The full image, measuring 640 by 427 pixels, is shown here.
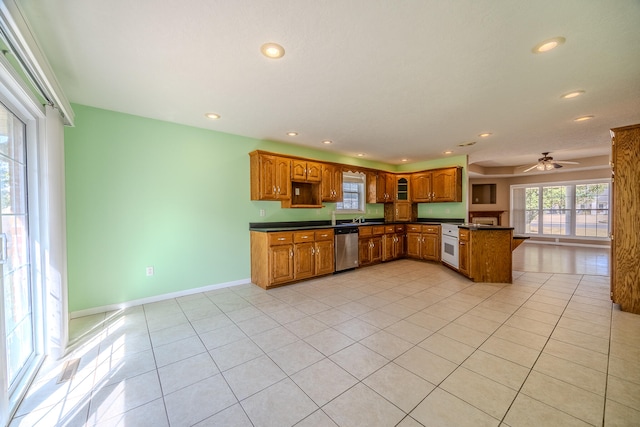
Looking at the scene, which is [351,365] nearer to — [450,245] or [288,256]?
[288,256]

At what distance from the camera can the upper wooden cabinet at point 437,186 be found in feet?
18.2

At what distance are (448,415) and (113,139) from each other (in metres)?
4.24

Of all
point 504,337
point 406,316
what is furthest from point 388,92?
point 504,337

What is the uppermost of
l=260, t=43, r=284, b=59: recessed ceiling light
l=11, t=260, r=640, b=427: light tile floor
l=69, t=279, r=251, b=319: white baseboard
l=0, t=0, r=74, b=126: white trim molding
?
l=260, t=43, r=284, b=59: recessed ceiling light

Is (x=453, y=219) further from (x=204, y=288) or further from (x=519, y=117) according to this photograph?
(x=204, y=288)

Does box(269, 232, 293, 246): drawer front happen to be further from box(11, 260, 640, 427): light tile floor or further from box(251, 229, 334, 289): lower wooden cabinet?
box(11, 260, 640, 427): light tile floor

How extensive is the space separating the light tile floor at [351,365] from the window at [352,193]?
8.93 feet

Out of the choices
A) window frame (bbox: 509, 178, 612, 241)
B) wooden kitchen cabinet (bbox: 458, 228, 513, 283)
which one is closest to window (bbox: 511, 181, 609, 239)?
window frame (bbox: 509, 178, 612, 241)

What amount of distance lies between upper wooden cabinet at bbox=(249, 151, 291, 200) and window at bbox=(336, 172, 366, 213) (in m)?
1.64

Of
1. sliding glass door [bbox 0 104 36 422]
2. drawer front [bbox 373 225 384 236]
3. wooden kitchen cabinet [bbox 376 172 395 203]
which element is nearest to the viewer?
sliding glass door [bbox 0 104 36 422]

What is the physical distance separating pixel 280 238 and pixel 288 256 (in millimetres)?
339

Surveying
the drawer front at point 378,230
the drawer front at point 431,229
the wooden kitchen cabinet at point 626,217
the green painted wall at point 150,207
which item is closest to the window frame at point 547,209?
the drawer front at point 431,229

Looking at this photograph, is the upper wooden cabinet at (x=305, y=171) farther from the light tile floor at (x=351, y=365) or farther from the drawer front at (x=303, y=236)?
the light tile floor at (x=351, y=365)

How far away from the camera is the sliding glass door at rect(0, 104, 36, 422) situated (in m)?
1.67
